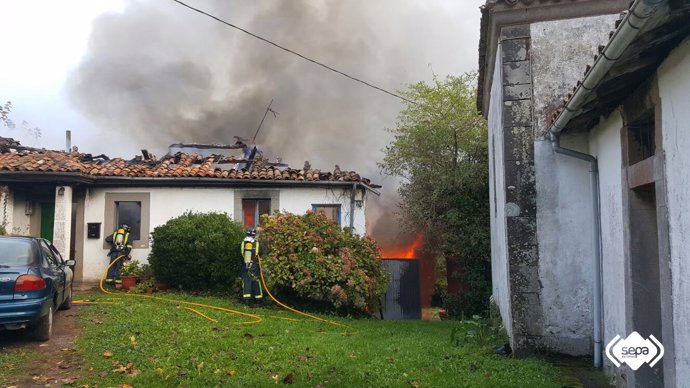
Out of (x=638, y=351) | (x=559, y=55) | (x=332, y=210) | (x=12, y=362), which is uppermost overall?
(x=559, y=55)

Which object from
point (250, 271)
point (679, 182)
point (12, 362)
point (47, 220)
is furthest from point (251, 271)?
point (679, 182)

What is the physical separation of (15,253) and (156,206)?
24.0 ft

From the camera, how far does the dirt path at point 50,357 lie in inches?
204

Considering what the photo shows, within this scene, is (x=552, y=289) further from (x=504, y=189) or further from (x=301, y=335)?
(x=301, y=335)

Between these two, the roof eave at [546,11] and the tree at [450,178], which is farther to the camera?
the tree at [450,178]

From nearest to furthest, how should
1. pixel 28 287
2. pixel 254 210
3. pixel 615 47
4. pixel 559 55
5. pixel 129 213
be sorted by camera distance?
pixel 615 47, pixel 28 287, pixel 559 55, pixel 129 213, pixel 254 210

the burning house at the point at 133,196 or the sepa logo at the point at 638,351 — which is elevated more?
the burning house at the point at 133,196

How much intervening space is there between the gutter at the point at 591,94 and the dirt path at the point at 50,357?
5895 millimetres

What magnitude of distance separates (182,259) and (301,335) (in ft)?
16.9

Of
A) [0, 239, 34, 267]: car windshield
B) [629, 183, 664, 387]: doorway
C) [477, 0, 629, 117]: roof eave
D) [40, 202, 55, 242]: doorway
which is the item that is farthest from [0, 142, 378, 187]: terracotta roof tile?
[629, 183, 664, 387]: doorway

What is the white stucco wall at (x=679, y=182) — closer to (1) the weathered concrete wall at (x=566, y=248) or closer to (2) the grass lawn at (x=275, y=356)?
(2) the grass lawn at (x=275, y=356)

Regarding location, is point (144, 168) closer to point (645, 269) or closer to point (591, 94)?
point (591, 94)

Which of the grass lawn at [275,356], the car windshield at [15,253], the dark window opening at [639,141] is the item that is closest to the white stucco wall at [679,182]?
the dark window opening at [639,141]

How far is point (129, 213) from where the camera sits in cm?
1400
